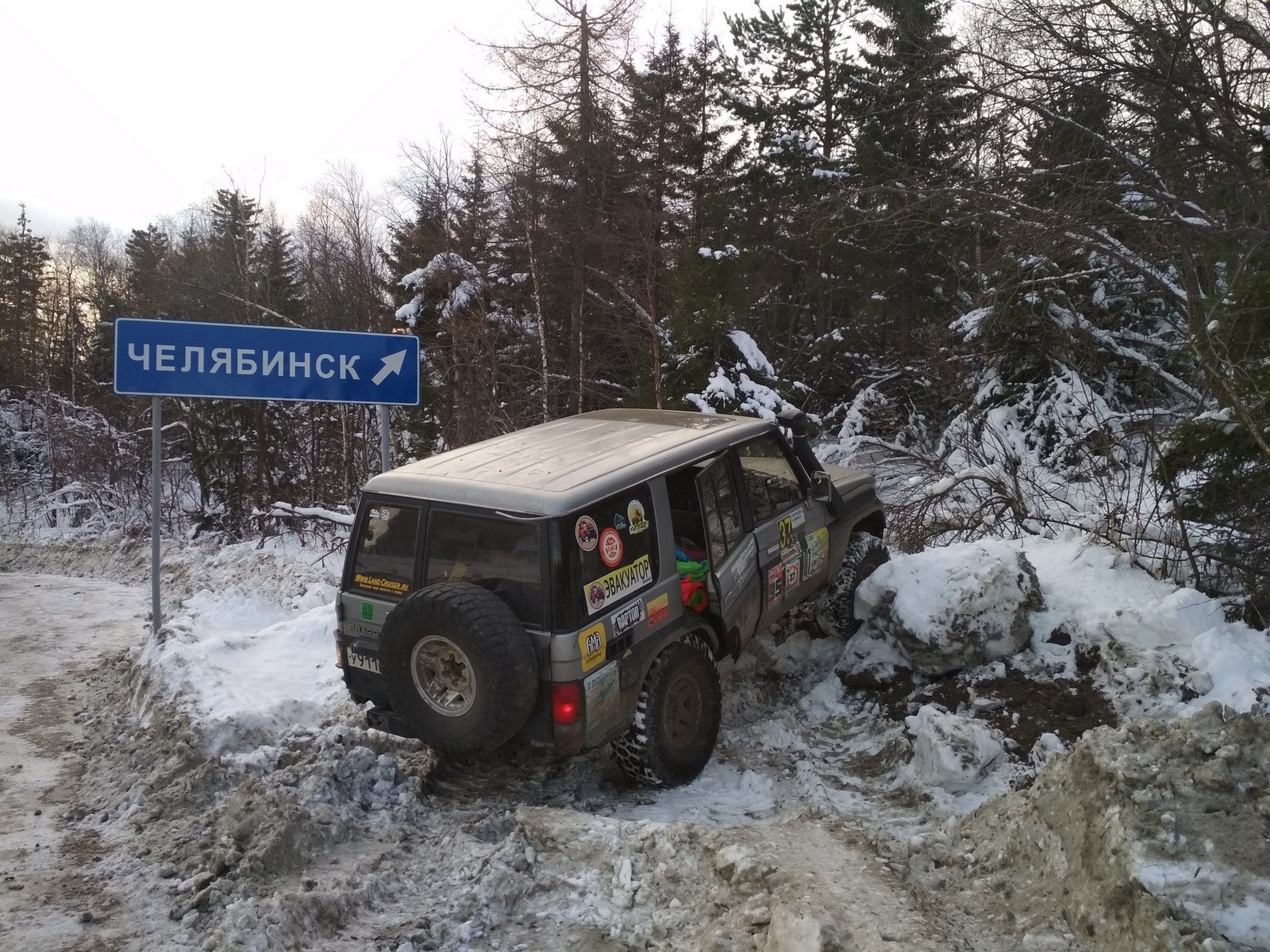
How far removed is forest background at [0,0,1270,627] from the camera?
7703 millimetres

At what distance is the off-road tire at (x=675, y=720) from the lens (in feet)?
15.3

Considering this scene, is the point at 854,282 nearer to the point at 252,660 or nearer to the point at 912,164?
the point at 912,164

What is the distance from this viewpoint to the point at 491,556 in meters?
4.43

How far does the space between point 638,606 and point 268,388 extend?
4.06 meters

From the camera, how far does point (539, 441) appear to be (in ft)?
18.1

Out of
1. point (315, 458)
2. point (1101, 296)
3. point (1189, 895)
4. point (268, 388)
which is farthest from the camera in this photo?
point (315, 458)

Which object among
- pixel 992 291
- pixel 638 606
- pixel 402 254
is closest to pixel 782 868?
pixel 638 606

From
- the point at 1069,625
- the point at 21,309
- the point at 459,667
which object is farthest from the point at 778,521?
the point at 21,309

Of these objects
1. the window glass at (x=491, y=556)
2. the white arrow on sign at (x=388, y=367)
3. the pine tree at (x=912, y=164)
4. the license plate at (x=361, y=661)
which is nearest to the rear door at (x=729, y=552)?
the window glass at (x=491, y=556)

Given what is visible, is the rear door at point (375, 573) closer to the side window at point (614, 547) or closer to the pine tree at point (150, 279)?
the side window at point (614, 547)

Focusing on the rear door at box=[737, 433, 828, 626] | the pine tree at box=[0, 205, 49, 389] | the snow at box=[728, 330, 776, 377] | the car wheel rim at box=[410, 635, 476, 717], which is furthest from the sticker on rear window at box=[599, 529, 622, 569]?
the pine tree at box=[0, 205, 49, 389]

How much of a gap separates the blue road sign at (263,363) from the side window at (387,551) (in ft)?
8.14

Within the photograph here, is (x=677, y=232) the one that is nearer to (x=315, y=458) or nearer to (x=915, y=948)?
(x=315, y=458)

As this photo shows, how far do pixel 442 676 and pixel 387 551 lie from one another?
2.81 ft
